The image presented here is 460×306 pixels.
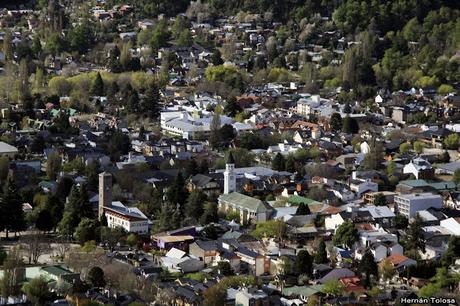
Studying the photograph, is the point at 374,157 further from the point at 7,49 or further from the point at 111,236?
the point at 7,49

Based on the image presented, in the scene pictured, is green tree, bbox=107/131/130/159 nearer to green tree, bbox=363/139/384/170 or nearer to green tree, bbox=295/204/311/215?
green tree, bbox=363/139/384/170

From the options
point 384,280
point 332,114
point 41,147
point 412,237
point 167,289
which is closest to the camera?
point 167,289

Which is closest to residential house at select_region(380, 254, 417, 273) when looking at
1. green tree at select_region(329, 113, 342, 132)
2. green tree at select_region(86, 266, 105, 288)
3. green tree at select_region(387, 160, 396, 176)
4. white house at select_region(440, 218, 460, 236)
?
white house at select_region(440, 218, 460, 236)

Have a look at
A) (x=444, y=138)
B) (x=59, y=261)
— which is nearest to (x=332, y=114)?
(x=444, y=138)

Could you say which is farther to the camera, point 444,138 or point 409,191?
point 444,138

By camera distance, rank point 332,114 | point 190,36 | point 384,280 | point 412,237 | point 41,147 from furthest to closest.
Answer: point 190,36 < point 332,114 < point 41,147 < point 412,237 < point 384,280

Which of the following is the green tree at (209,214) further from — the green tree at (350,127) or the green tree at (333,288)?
the green tree at (350,127)

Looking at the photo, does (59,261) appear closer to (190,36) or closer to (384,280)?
(384,280)

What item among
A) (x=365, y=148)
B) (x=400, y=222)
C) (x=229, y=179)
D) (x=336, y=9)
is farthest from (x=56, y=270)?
(x=336, y=9)
